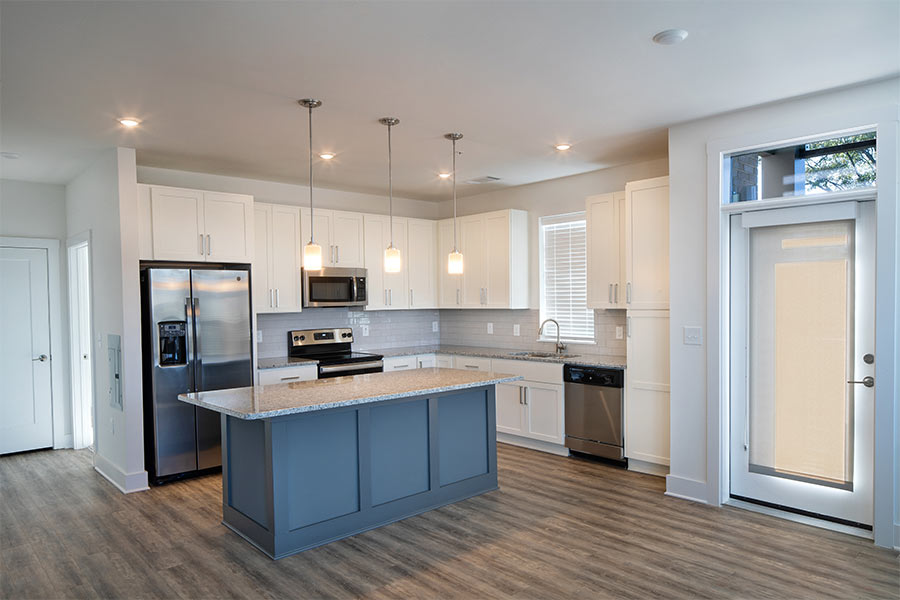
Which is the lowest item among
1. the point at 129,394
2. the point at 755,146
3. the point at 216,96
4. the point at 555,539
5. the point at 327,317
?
the point at 555,539

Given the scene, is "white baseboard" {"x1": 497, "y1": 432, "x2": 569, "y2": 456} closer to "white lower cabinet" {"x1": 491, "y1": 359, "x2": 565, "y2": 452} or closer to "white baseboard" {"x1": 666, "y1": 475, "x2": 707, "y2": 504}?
"white lower cabinet" {"x1": 491, "y1": 359, "x2": 565, "y2": 452}

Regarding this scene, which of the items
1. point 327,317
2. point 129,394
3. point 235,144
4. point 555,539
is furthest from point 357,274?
point 555,539

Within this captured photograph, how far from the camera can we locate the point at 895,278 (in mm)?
3311

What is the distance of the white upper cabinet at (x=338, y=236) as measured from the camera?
5.97m

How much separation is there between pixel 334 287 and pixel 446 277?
1.49 metres

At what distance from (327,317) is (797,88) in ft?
15.8

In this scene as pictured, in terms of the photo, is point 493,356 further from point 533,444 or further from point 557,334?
point 533,444

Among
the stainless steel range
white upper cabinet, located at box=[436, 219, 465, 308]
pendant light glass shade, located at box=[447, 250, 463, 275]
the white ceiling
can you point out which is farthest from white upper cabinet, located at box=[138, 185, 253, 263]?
white upper cabinet, located at box=[436, 219, 465, 308]

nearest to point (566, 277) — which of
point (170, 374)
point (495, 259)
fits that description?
point (495, 259)

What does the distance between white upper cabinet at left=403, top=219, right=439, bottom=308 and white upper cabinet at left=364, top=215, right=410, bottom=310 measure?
0.19 feet

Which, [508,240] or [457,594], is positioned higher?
[508,240]

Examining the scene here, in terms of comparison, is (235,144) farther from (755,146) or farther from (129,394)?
(755,146)

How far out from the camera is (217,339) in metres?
5.01

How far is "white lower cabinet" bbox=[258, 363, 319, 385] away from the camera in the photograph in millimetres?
5352
